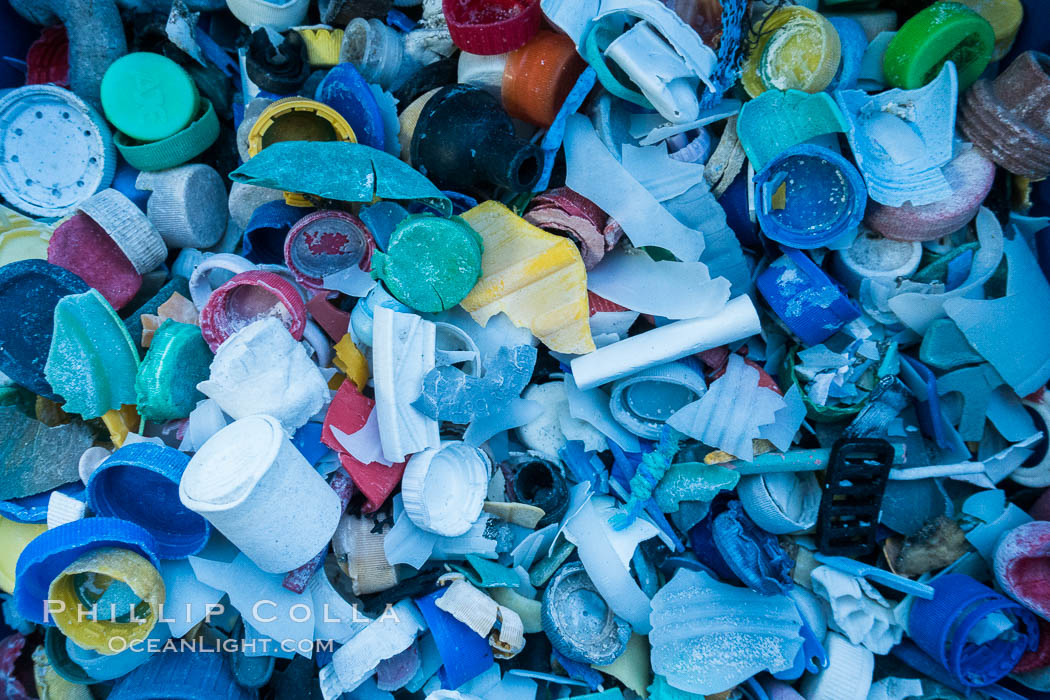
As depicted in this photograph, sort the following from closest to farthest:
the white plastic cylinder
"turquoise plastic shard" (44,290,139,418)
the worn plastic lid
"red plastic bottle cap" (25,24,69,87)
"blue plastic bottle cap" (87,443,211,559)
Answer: the white plastic cylinder → "blue plastic bottle cap" (87,443,211,559) → "turquoise plastic shard" (44,290,139,418) → the worn plastic lid → "red plastic bottle cap" (25,24,69,87)

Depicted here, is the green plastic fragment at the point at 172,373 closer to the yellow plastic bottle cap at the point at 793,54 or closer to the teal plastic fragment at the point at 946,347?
the yellow plastic bottle cap at the point at 793,54

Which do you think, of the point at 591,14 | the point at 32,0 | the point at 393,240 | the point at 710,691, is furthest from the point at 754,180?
the point at 32,0

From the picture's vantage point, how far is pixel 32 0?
1609 millimetres

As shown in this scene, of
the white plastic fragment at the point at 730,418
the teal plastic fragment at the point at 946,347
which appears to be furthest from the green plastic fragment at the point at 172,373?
the teal plastic fragment at the point at 946,347

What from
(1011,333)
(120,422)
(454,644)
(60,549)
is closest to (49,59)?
(120,422)

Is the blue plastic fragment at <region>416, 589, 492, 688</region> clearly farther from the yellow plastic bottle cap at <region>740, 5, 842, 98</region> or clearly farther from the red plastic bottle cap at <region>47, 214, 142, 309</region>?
the yellow plastic bottle cap at <region>740, 5, 842, 98</region>

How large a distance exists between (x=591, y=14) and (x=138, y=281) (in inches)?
45.8

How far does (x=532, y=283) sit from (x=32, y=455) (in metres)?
1.09

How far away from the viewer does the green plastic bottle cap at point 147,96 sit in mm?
1561

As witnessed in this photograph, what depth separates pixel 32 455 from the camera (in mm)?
1433

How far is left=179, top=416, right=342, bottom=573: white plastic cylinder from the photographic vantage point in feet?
3.87

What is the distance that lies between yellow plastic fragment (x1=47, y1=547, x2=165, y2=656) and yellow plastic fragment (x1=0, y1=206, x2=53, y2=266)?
77cm

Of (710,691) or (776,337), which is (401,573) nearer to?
(710,691)

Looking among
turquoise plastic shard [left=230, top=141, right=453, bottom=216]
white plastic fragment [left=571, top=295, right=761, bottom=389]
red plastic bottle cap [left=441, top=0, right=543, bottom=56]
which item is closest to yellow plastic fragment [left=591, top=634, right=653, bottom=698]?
white plastic fragment [left=571, top=295, right=761, bottom=389]
